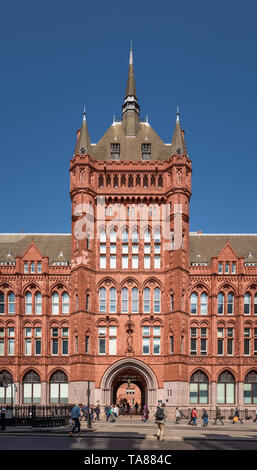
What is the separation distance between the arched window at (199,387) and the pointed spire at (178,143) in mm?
24560

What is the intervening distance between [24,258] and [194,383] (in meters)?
23.6

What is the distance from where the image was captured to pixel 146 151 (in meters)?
74.9

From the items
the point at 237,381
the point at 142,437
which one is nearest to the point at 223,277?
the point at 237,381

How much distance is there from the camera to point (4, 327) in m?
72.0

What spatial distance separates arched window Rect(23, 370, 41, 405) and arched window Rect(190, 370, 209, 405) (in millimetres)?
16850

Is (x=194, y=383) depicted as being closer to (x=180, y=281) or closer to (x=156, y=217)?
(x=180, y=281)

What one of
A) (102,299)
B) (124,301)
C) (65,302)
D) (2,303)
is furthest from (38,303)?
(124,301)

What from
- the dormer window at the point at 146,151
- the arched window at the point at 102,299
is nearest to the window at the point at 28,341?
the arched window at the point at 102,299

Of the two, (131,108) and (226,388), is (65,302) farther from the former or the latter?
(131,108)

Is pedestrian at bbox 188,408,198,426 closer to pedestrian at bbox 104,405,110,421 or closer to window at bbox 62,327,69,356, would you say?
pedestrian at bbox 104,405,110,421

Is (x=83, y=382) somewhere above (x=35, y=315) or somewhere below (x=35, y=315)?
below

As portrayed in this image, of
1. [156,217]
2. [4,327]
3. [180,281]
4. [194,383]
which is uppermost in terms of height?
[156,217]
